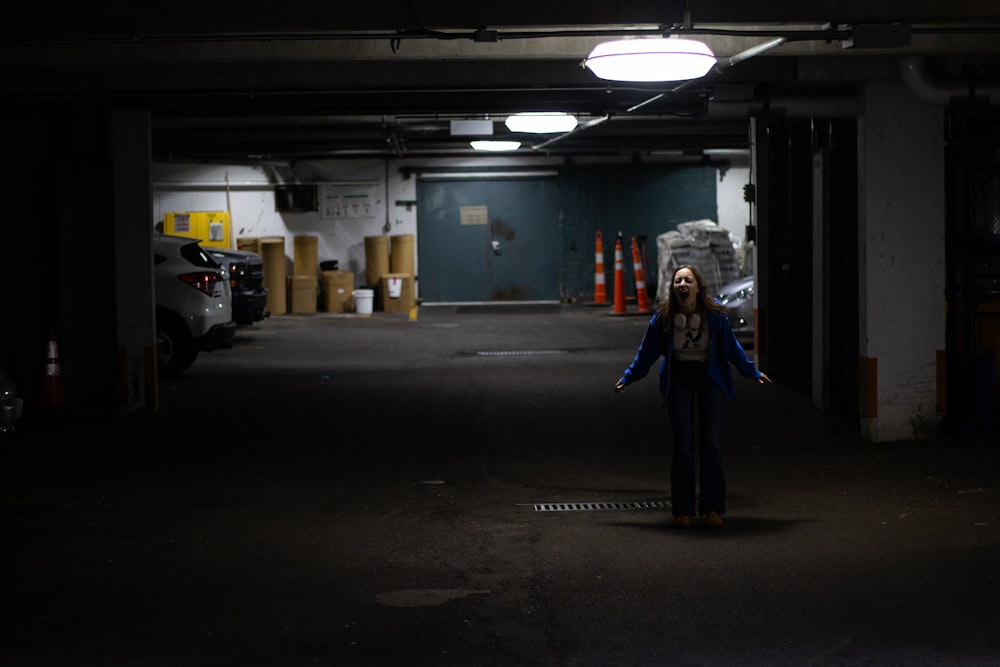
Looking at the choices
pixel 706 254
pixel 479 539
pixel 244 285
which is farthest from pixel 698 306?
pixel 706 254

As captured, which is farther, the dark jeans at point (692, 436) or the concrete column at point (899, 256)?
the concrete column at point (899, 256)

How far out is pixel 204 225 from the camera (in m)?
31.5

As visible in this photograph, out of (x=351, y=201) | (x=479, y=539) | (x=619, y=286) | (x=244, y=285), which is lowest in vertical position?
(x=479, y=539)

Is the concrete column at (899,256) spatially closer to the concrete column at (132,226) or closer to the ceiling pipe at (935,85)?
the ceiling pipe at (935,85)

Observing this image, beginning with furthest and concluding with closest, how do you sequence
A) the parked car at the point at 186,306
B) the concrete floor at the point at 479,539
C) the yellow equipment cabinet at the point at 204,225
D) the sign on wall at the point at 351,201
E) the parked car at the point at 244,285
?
the sign on wall at the point at 351,201 → the yellow equipment cabinet at the point at 204,225 → the parked car at the point at 244,285 → the parked car at the point at 186,306 → the concrete floor at the point at 479,539

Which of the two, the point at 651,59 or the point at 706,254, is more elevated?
the point at 651,59

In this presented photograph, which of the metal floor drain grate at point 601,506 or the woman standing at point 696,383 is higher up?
the woman standing at point 696,383

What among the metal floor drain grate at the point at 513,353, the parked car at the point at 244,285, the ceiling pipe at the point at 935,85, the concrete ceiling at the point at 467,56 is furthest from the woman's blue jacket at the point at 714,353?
the parked car at the point at 244,285

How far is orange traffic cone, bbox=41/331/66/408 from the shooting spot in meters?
14.6

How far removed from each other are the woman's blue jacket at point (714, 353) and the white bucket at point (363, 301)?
21.2m

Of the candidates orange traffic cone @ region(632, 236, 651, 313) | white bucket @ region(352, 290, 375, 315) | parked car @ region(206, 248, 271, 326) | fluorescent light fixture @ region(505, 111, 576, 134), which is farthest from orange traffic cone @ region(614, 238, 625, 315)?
fluorescent light fixture @ region(505, 111, 576, 134)

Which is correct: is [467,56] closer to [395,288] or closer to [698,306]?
[698,306]

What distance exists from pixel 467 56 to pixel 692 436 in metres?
4.46

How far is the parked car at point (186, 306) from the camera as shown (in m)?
17.7
